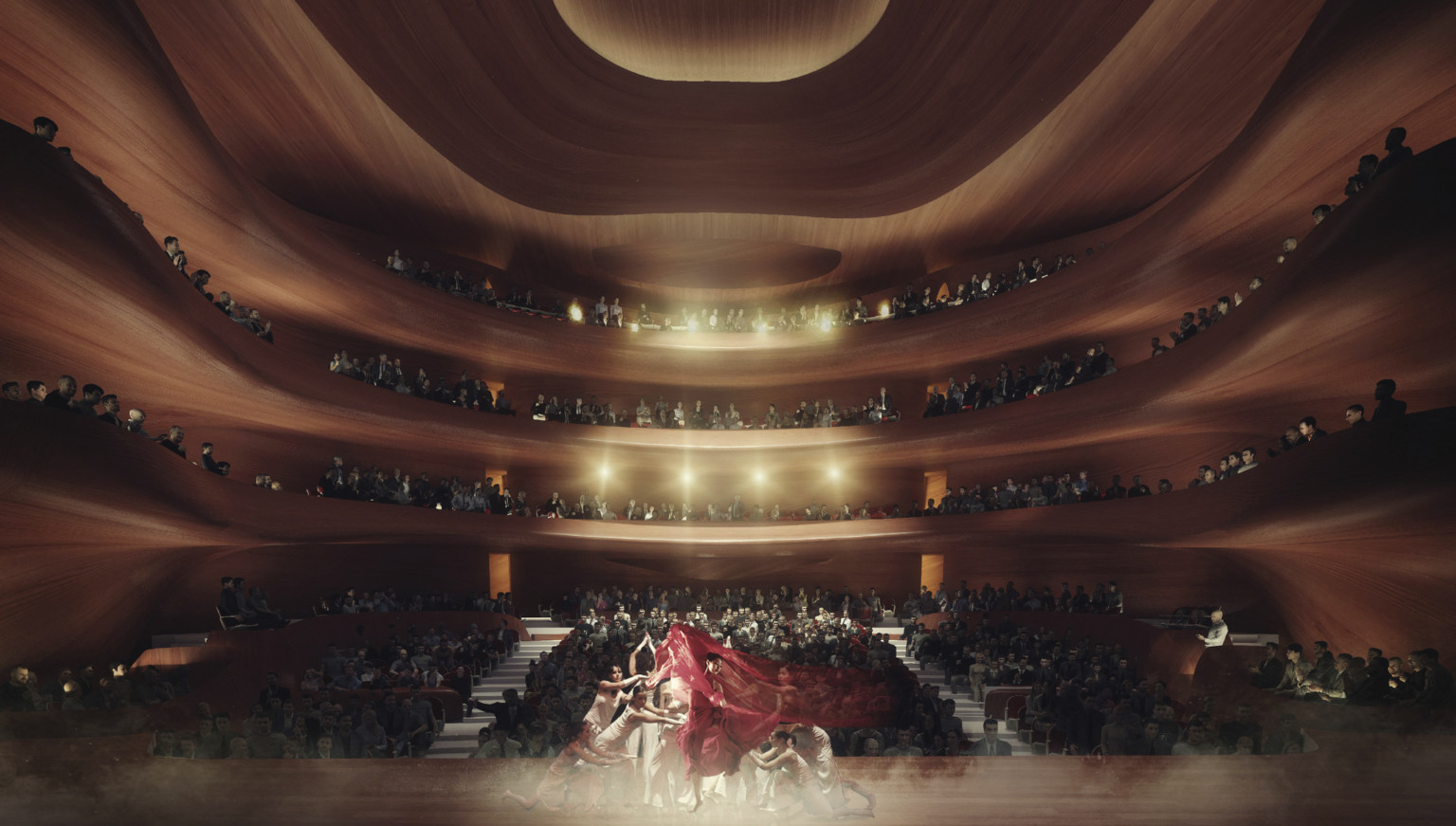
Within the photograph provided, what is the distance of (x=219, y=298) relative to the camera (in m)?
14.6

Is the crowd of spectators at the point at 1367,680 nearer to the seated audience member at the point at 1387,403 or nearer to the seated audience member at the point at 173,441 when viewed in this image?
the seated audience member at the point at 1387,403

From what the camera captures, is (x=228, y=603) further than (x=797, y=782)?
Yes

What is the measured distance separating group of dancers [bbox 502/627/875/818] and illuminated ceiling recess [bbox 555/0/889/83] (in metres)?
16.5

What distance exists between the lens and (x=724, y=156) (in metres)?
21.7

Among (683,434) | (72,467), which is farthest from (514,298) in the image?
(72,467)

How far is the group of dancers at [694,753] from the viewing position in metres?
6.47

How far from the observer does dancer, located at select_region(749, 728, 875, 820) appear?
6461mm

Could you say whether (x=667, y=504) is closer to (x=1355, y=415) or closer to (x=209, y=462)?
(x=209, y=462)

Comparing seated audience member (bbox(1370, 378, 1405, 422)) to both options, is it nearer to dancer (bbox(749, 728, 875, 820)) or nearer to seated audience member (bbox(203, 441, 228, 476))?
dancer (bbox(749, 728, 875, 820))

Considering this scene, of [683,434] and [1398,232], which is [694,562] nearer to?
[683,434]

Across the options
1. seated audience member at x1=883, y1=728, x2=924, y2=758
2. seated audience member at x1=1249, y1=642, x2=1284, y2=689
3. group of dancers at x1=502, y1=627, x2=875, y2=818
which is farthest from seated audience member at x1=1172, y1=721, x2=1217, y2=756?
group of dancers at x1=502, y1=627, x2=875, y2=818

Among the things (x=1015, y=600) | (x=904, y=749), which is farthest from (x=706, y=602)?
(x=904, y=749)

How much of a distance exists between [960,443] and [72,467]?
15.9 metres

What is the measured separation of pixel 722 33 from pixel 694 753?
17.8 metres
